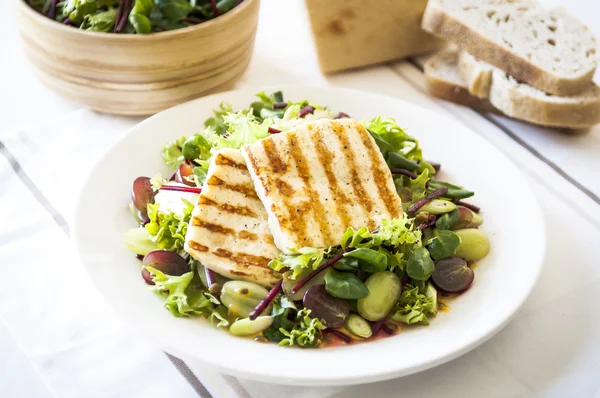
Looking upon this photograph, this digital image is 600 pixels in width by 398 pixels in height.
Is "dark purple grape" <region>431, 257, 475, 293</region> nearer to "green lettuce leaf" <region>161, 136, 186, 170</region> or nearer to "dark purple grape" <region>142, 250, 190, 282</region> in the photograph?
"dark purple grape" <region>142, 250, 190, 282</region>

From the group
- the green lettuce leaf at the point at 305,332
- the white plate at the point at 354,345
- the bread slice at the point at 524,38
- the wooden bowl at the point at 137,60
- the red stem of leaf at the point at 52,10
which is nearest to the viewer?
the white plate at the point at 354,345

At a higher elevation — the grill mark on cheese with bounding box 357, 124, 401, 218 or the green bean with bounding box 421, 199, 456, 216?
the grill mark on cheese with bounding box 357, 124, 401, 218

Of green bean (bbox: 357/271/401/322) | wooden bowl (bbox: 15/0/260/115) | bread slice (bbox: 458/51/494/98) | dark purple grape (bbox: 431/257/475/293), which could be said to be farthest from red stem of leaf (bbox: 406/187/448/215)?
wooden bowl (bbox: 15/0/260/115)

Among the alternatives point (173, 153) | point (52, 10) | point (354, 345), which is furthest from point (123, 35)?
point (354, 345)

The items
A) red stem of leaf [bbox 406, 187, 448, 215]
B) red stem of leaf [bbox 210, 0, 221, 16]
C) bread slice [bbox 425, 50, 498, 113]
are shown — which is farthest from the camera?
bread slice [bbox 425, 50, 498, 113]

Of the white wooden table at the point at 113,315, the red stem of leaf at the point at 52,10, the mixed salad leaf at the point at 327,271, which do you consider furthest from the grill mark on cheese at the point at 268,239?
the red stem of leaf at the point at 52,10

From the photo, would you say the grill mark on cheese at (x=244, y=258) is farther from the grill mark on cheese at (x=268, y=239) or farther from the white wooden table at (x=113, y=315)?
the white wooden table at (x=113, y=315)
